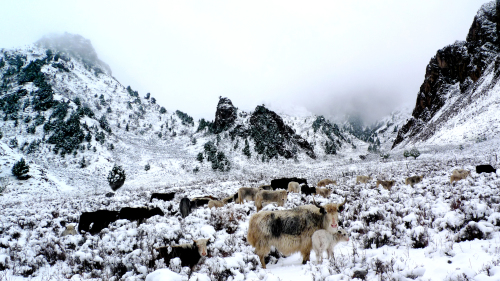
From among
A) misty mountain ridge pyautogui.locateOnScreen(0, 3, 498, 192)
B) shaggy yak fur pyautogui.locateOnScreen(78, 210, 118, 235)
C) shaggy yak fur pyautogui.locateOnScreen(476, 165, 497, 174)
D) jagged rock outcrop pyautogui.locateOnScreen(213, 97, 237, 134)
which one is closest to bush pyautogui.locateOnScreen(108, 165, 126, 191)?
misty mountain ridge pyautogui.locateOnScreen(0, 3, 498, 192)

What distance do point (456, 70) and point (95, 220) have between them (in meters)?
129

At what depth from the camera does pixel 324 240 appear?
208 inches

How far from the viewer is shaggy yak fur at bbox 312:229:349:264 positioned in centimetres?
523

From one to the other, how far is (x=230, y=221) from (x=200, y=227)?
1.31m

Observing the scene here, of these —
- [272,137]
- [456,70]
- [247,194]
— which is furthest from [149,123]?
[456,70]

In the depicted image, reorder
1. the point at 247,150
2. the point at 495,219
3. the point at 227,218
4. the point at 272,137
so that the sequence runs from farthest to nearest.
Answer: the point at 272,137, the point at 247,150, the point at 227,218, the point at 495,219

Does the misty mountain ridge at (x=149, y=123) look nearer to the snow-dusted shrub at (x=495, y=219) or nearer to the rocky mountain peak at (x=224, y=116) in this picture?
the rocky mountain peak at (x=224, y=116)

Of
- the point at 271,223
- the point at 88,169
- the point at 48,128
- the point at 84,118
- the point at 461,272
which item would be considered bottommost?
the point at 461,272

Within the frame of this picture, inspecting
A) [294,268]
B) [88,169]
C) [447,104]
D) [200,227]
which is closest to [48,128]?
[88,169]

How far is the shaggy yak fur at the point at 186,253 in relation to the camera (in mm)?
5668

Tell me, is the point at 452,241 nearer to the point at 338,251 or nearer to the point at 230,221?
the point at 338,251

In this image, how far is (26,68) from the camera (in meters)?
86.6

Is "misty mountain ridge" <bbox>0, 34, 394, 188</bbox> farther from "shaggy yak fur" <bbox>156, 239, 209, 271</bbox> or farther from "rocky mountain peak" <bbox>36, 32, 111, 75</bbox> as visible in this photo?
"shaggy yak fur" <bbox>156, 239, 209, 271</bbox>

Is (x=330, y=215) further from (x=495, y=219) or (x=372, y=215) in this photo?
(x=495, y=219)
